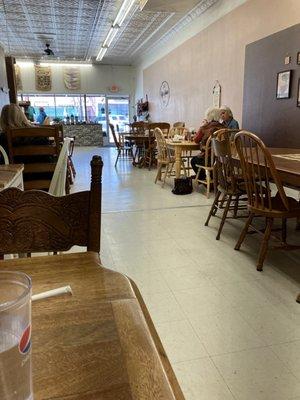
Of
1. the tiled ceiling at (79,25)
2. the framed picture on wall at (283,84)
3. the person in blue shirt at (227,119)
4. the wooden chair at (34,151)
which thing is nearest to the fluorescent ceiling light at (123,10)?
the tiled ceiling at (79,25)

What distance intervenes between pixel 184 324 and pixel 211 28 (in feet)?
19.9

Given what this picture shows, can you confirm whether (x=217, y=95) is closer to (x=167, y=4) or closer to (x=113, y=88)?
(x=167, y=4)

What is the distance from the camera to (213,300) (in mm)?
2090

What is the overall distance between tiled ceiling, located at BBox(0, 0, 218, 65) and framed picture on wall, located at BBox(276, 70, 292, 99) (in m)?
2.64

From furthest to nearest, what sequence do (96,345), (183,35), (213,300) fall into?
(183,35) → (213,300) → (96,345)

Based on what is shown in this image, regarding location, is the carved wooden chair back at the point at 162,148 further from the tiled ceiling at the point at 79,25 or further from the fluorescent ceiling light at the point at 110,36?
the fluorescent ceiling light at the point at 110,36

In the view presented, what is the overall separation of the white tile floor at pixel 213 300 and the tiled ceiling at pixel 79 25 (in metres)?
4.43

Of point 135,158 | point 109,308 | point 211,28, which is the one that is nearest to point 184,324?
point 109,308

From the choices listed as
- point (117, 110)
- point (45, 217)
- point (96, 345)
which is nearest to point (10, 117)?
point (45, 217)

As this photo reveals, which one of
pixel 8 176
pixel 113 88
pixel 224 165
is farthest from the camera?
pixel 113 88

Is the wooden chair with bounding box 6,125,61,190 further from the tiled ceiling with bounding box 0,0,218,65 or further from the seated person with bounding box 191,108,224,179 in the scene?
the tiled ceiling with bounding box 0,0,218,65

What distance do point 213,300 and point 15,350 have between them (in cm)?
185

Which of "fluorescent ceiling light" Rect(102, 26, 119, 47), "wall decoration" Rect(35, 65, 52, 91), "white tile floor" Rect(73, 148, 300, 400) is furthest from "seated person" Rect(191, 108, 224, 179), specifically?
"wall decoration" Rect(35, 65, 52, 91)

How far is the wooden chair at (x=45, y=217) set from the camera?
102 centimetres
